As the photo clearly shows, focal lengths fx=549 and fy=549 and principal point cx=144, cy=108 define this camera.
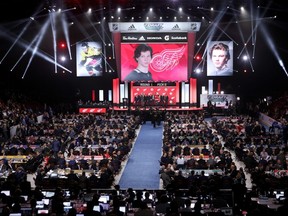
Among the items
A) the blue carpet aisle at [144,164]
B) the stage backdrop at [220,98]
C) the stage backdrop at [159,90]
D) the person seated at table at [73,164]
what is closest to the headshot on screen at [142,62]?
the stage backdrop at [159,90]

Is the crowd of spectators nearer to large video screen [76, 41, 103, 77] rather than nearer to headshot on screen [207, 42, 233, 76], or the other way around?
large video screen [76, 41, 103, 77]

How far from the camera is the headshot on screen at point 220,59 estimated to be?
155 feet

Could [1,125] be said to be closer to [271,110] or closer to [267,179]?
[267,179]

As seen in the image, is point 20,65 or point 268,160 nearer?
point 268,160

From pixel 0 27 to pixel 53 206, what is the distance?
A: 27.9m

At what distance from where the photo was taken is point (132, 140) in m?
31.8

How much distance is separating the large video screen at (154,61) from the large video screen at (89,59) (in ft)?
7.35

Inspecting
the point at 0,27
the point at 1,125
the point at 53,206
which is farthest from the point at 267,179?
the point at 0,27

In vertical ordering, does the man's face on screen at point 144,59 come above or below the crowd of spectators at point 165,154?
above

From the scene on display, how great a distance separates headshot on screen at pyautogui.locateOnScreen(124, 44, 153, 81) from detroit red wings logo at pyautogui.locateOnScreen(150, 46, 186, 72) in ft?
1.64

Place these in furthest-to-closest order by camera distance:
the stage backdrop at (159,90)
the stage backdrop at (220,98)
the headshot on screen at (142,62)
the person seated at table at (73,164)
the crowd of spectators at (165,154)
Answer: the stage backdrop at (159,90) < the headshot on screen at (142,62) < the stage backdrop at (220,98) < the person seated at table at (73,164) < the crowd of spectators at (165,154)

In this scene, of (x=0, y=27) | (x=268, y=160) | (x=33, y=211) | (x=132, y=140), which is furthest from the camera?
(x=0, y=27)

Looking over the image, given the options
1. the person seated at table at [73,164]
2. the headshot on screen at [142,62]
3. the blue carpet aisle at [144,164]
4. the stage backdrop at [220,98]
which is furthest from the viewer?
the headshot on screen at [142,62]

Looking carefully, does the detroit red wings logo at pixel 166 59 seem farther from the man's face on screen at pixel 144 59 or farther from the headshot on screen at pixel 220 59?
the headshot on screen at pixel 220 59
